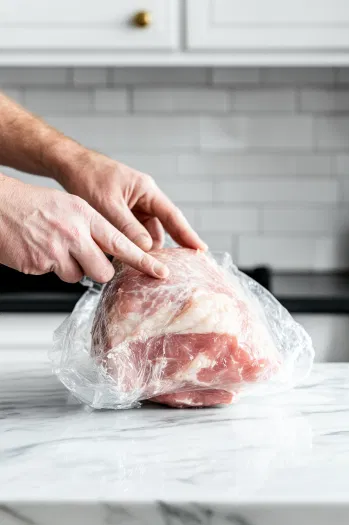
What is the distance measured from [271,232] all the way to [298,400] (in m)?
1.46

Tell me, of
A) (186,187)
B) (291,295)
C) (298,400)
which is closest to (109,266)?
(298,400)

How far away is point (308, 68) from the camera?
2268 millimetres

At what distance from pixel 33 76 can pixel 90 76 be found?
17 cm

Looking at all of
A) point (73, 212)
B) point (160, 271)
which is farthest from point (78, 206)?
point (160, 271)

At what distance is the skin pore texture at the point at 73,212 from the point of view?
2.81 ft

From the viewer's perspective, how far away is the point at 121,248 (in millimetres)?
869

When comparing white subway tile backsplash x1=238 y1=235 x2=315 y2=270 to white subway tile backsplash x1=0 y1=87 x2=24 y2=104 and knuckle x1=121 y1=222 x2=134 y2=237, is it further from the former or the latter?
knuckle x1=121 y1=222 x2=134 y2=237

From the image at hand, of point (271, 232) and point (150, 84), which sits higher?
point (150, 84)
